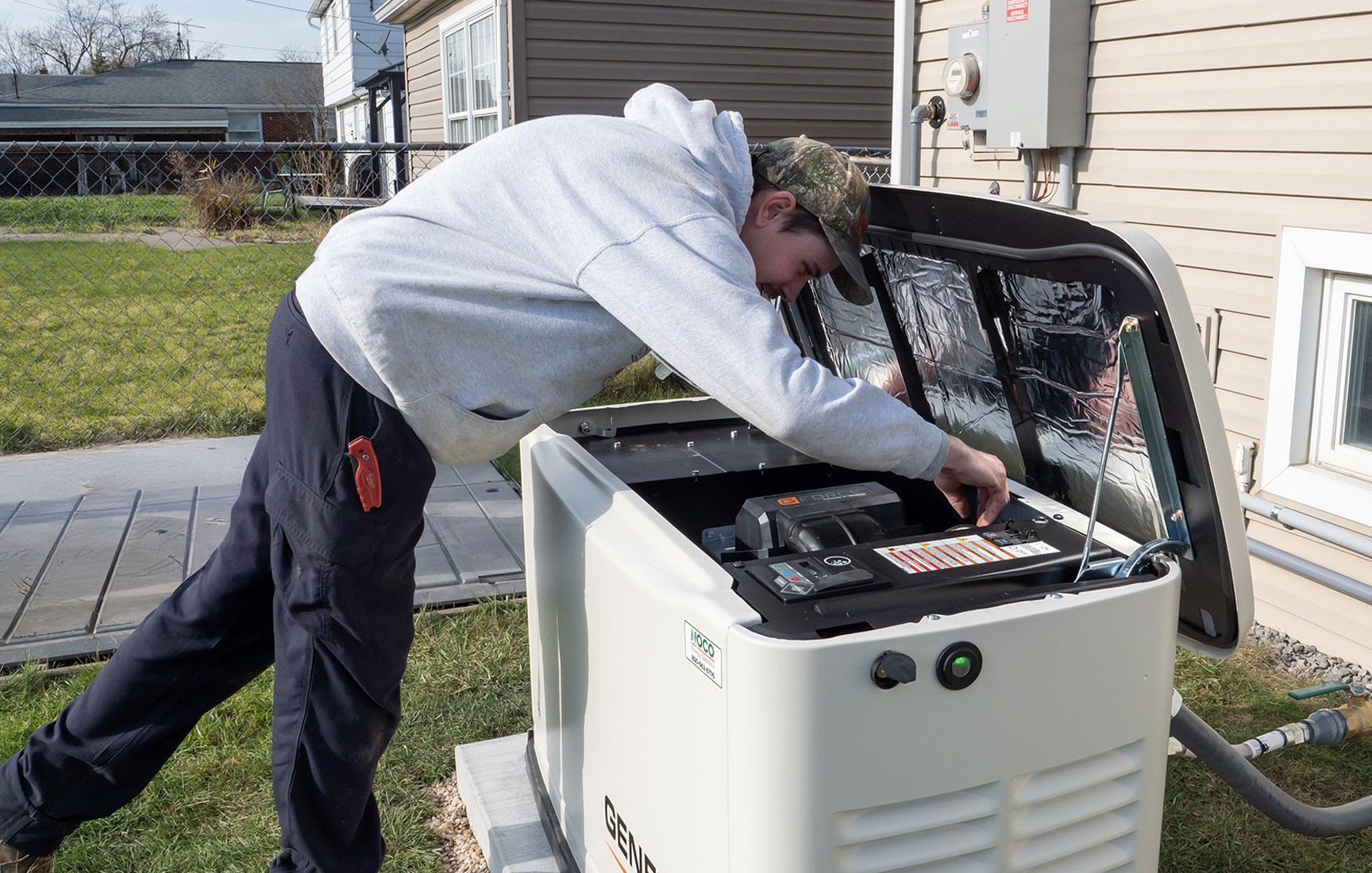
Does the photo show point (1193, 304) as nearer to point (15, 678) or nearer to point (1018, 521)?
point (1018, 521)

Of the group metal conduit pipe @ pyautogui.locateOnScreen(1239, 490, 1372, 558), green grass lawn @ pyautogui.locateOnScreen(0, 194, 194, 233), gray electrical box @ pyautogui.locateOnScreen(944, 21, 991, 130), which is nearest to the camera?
metal conduit pipe @ pyautogui.locateOnScreen(1239, 490, 1372, 558)

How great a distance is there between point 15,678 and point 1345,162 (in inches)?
159

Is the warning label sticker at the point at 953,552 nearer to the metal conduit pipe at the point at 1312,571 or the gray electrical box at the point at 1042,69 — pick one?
the metal conduit pipe at the point at 1312,571

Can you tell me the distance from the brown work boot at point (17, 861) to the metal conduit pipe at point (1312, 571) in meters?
3.12

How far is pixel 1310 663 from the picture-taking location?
346 centimetres

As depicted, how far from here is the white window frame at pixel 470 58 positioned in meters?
9.52

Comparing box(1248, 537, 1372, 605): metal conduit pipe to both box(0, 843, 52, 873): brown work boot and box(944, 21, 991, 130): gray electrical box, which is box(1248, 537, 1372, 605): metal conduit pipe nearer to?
box(944, 21, 991, 130): gray electrical box

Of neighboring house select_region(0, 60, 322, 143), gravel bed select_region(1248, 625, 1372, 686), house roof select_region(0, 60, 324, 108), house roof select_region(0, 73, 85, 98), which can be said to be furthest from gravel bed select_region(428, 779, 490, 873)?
house roof select_region(0, 73, 85, 98)

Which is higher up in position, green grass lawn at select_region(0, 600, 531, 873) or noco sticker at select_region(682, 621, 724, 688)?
noco sticker at select_region(682, 621, 724, 688)

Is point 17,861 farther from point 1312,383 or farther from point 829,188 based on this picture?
point 1312,383

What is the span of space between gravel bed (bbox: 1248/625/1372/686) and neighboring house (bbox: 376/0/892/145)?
7.17 meters

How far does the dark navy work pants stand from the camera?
1.81 metres

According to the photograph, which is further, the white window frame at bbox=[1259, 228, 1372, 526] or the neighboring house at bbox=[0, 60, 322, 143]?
the neighboring house at bbox=[0, 60, 322, 143]

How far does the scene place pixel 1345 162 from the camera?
3166mm
